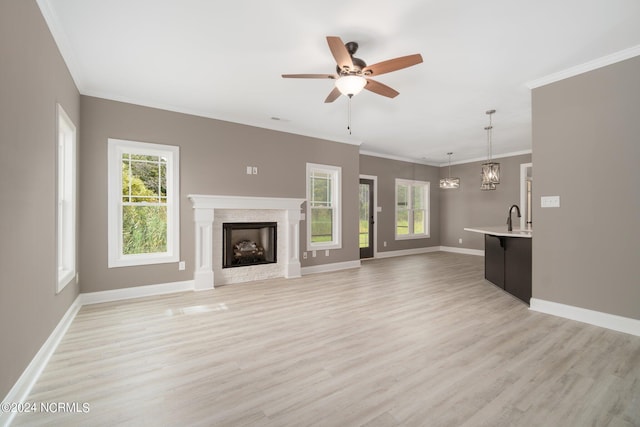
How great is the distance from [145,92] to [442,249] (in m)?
8.54

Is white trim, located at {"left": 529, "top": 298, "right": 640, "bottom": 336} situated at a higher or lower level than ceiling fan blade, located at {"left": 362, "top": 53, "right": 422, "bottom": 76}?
lower

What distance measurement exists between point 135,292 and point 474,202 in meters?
8.33

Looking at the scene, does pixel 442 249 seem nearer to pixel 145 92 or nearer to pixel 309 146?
pixel 309 146

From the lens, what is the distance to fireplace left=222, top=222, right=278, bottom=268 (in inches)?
192

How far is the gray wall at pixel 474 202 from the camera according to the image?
763 cm

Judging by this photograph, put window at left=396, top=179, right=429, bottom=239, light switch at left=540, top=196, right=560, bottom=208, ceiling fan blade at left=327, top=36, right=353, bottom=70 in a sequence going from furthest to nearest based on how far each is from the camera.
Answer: window at left=396, top=179, right=429, bottom=239 → light switch at left=540, top=196, right=560, bottom=208 → ceiling fan blade at left=327, top=36, right=353, bottom=70

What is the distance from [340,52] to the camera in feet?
7.82

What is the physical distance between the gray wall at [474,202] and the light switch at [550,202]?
459 centimetres

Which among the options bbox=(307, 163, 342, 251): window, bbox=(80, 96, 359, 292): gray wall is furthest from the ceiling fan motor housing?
bbox=(307, 163, 342, 251): window

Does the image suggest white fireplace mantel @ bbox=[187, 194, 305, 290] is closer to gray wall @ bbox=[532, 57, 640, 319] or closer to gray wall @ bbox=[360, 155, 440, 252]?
gray wall @ bbox=[360, 155, 440, 252]

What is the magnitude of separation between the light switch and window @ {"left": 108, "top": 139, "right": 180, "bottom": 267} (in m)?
4.85

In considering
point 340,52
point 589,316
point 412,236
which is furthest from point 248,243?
point 412,236

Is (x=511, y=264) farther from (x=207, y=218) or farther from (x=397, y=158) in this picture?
(x=397, y=158)

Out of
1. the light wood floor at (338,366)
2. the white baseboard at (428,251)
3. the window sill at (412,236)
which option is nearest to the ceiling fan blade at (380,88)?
the light wood floor at (338,366)
